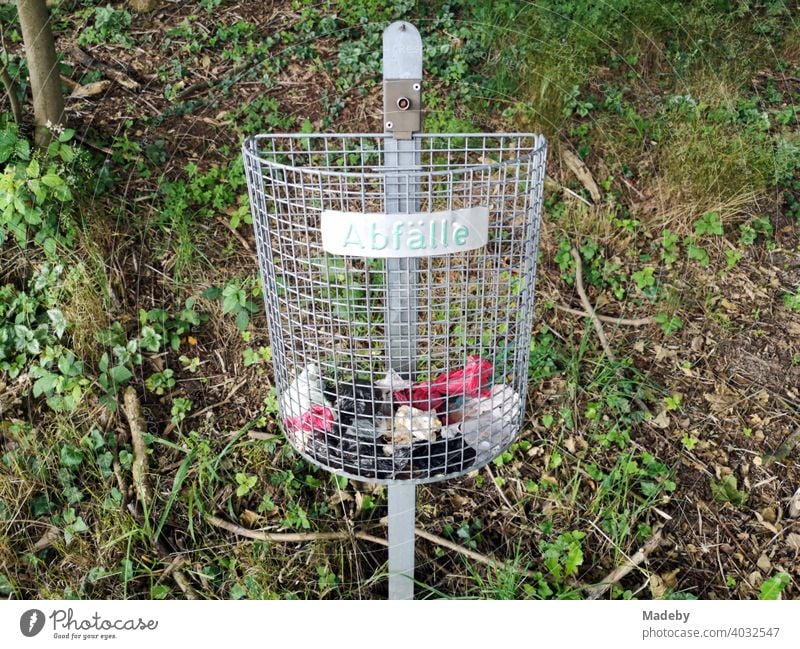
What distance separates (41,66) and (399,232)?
7.43ft

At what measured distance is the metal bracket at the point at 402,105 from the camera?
165 cm

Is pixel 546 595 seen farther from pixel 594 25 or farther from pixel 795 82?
pixel 795 82

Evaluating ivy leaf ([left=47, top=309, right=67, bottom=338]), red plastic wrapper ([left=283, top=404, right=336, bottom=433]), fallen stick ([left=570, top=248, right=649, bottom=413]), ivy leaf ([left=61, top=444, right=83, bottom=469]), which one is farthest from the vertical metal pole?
ivy leaf ([left=47, top=309, right=67, bottom=338])

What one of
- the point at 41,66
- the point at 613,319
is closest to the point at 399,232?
the point at 613,319

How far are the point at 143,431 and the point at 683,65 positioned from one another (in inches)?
121

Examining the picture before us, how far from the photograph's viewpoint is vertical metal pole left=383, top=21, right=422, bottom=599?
162 cm

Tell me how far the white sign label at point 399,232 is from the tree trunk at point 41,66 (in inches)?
82.0

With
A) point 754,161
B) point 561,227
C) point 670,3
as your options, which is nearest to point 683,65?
point 670,3

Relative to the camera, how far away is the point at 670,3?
3801mm

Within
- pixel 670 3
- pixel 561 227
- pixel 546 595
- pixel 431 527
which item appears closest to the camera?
pixel 546 595

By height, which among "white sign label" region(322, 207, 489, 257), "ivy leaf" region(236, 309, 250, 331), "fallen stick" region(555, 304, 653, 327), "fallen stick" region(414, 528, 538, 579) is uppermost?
"white sign label" region(322, 207, 489, 257)

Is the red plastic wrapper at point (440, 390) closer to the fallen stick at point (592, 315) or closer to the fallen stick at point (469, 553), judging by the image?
the fallen stick at point (469, 553)

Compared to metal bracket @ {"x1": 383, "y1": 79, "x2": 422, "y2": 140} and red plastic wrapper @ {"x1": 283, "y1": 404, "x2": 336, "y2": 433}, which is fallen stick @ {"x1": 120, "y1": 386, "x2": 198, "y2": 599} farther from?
metal bracket @ {"x1": 383, "y1": 79, "x2": 422, "y2": 140}

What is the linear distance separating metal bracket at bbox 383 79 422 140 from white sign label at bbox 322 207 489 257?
295mm
